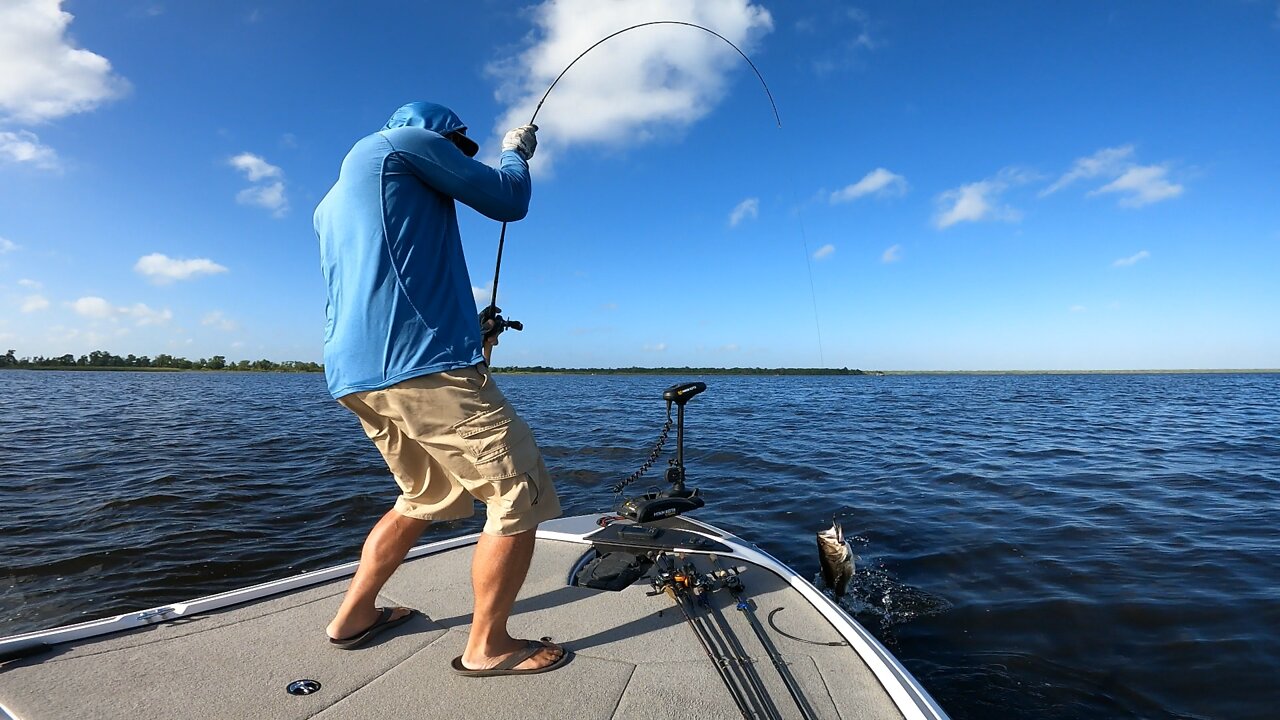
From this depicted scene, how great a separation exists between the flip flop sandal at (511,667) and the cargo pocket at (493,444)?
775mm

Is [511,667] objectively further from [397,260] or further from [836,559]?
[836,559]

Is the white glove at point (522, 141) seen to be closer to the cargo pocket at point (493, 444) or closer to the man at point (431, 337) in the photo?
the man at point (431, 337)

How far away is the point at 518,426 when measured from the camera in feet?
7.57

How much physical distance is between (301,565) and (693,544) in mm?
3915

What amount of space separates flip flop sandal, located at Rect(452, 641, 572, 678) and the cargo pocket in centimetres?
78

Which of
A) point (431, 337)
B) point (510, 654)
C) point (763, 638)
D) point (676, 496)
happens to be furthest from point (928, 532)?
point (431, 337)

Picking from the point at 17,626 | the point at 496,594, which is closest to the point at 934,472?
the point at 496,594

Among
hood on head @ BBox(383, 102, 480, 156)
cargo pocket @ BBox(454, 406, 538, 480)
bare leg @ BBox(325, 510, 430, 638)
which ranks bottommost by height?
bare leg @ BBox(325, 510, 430, 638)

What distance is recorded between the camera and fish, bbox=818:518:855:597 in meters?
4.23

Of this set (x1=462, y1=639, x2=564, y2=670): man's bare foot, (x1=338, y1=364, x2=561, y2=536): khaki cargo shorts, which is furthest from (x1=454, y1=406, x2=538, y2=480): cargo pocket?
(x1=462, y1=639, x2=564, y2=670): man's bare foot

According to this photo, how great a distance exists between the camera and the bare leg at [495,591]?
7.57 feet

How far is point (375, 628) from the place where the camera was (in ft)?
8.84

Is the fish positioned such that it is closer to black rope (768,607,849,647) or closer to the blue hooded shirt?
black rope (768,607,849,647)

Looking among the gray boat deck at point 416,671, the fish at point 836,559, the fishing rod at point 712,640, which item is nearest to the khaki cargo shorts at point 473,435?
the gray boat deck at point 416,671
